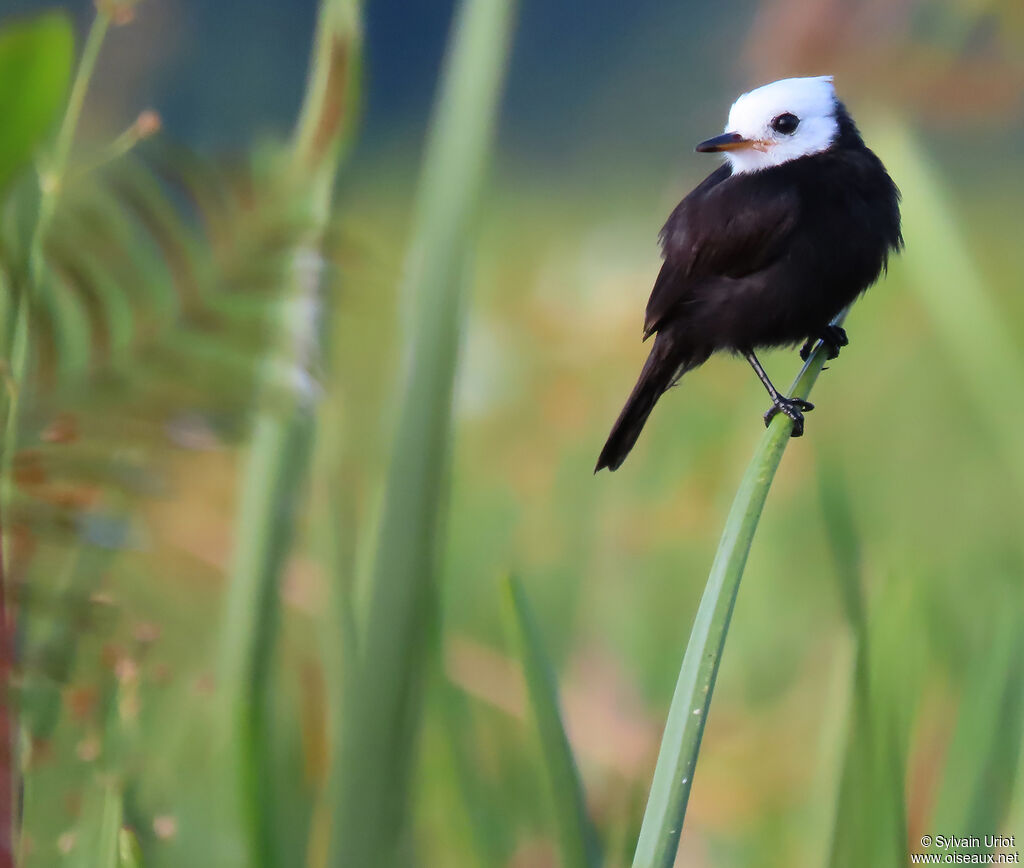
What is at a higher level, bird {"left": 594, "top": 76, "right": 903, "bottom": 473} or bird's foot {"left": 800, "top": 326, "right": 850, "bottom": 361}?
bird {"left": 594, "top": 76, "right": 903, "bottom": 473}

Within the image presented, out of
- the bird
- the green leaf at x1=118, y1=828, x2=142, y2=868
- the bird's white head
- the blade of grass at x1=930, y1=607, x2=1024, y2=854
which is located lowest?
the green leaf at x1=118, y1=828, x2=142, y2=868

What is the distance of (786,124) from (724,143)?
0.25ft

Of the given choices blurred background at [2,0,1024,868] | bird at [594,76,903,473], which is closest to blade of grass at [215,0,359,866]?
blurred background at [2,0,1024,868]

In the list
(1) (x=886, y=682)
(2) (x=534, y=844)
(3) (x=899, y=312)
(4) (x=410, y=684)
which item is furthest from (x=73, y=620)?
(3) (x=899, y=312)

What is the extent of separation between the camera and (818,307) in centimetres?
55

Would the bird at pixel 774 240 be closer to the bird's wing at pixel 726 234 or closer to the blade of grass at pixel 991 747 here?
the bird's wing at pixel 726 234

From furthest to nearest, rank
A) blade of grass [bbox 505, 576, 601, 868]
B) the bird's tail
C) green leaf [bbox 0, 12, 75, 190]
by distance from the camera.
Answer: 1. the bird's tail
2. blade of grass [bbox 505, 576, 601, 868]
3. green leaf [bbox 0, 12, 75, 190]

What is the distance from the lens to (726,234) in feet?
1.89

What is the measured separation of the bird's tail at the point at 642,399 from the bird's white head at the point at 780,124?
104mm

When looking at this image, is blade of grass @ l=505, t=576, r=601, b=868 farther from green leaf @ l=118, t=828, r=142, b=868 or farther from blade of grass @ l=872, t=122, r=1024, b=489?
blade of grass @ l=872, t=122, r=1024, b=489

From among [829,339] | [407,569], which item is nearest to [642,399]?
[829,339]

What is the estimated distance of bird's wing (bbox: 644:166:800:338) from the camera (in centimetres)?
57

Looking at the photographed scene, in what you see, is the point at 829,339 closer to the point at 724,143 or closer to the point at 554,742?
the point at 724,143

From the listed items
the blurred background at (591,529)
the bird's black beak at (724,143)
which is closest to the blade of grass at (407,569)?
the blurred background at (591,529)
